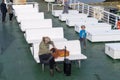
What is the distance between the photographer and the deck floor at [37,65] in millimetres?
9625

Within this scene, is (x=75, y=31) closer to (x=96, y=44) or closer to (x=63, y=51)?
(x=96, y=44)

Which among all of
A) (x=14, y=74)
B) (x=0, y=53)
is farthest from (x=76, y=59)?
(x=0, y=53)

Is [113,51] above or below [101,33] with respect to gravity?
below

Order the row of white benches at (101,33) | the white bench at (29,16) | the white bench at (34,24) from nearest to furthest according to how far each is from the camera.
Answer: the row of white benches at (101,33) → the white bench at (34,24) → the white bench at (29,16)

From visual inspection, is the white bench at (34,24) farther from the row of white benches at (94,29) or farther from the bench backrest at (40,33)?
the bench backrest at (40,33)

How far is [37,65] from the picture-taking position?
10.7 metres

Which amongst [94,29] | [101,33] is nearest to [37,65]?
[101,33]

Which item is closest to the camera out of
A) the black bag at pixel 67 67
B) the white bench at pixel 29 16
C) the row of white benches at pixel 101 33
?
the black bag at pixel 67 67

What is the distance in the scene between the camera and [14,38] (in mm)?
14773

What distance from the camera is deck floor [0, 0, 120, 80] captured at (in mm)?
9625

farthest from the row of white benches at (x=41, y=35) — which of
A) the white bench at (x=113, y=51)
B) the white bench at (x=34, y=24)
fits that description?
the white bench at (x=113, y=51)

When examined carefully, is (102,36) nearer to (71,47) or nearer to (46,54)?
(71,47)

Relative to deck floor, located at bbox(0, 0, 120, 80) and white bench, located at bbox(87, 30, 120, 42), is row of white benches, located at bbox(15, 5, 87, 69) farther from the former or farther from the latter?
white bench, located at bbox(87, 30, 120, 42)

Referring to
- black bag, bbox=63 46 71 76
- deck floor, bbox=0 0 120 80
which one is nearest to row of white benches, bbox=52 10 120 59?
deck floor, bbox=0 0 120 80
